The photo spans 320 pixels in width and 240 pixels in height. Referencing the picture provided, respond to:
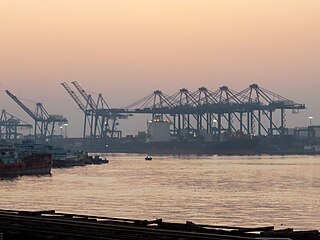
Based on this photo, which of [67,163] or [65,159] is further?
[67,163]

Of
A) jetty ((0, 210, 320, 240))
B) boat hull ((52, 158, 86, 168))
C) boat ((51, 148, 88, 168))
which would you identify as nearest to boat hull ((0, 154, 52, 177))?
boat hull ((52, 158, 86, 168))

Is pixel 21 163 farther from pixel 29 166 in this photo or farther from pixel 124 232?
pixel 124 232

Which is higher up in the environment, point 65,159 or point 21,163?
point 65,159

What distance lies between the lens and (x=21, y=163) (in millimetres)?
87875

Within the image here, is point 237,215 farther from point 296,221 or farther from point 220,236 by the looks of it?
point 220,236

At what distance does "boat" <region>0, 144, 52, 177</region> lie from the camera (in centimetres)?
8475

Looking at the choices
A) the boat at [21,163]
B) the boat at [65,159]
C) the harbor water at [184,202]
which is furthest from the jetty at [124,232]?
the boat at [65,159]

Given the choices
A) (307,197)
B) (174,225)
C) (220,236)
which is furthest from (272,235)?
(307,197)

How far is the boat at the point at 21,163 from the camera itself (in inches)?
3337

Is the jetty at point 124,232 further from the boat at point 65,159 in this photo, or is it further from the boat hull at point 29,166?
the boat at point 65,159

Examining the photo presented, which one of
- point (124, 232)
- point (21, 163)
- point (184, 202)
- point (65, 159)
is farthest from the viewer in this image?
point (65, 159)

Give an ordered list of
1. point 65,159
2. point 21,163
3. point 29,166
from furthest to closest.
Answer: point 65,159 < point 29,166 < point 21,163

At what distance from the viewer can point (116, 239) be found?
1396cm

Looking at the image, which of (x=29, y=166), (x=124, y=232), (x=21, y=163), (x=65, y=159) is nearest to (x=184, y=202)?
(x=124, y=232)
